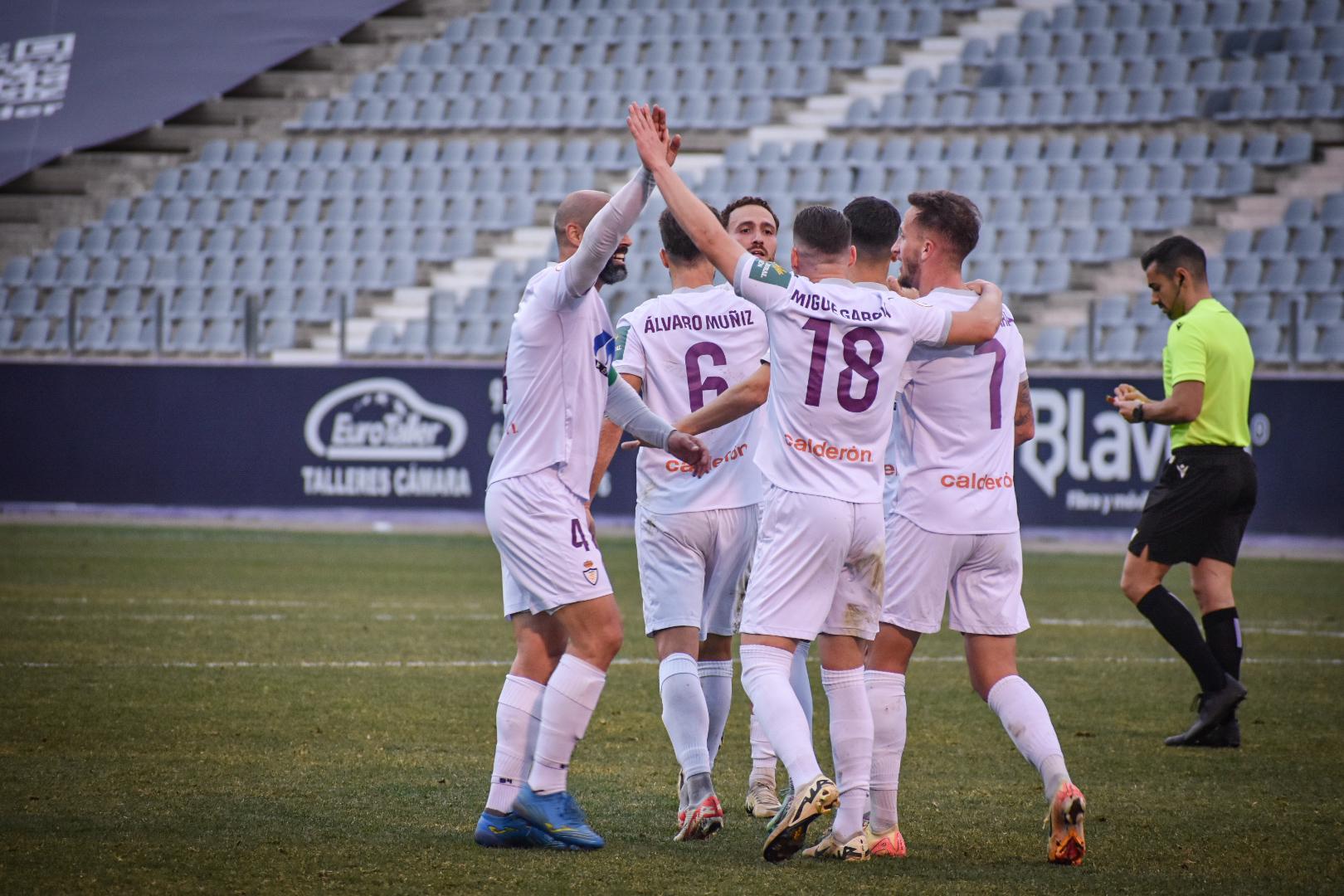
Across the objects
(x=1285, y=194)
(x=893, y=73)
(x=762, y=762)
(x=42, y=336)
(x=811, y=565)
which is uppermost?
(x=893, y=73)

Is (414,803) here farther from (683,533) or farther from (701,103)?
(701,103)

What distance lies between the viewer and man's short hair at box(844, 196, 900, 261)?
203 inches

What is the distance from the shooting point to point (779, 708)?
4828mm

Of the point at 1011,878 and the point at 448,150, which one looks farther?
the point at 448,150

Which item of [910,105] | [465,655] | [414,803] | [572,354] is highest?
[910,105]

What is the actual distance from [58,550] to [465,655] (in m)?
7.28

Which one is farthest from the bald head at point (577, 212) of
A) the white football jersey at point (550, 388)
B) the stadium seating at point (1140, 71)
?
the stadium seating at point (1140, 71)

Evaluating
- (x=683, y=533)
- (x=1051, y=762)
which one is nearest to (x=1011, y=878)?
(x=1051, y=762)

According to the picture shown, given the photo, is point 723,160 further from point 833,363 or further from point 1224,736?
point 833,363

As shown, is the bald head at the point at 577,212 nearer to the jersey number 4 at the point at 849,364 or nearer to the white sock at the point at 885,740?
the jersey number 4 at the point at 849,364

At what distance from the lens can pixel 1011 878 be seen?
4.56m

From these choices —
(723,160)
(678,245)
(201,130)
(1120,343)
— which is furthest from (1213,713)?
(201,130)

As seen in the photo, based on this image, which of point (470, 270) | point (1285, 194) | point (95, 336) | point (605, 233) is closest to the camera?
point (605, 233)

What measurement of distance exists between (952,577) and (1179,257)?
2.85 metres
